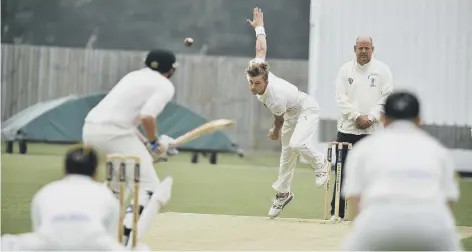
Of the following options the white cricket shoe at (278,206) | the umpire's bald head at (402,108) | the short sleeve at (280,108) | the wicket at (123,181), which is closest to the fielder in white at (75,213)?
the wicket at (123,181)

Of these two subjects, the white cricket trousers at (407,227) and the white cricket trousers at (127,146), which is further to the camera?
the white cricket trousers at (127,146)

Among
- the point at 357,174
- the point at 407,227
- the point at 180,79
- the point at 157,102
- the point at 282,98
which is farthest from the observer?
the point at 180,79

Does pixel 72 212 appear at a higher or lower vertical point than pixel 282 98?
lower

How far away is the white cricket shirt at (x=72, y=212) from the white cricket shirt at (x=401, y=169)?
100cm

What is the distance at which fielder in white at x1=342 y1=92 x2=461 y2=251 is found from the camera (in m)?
3.64

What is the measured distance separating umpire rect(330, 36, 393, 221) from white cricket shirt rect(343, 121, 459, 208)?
362cm

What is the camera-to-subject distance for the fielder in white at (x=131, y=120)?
524cm

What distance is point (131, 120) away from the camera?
5301 mm

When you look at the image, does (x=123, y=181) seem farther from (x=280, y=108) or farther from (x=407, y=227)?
(x=280, y=108)

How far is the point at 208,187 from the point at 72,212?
6.23 meters

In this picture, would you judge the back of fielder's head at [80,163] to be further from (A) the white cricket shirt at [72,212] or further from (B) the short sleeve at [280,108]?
(B) the short sleeve at [280,108]

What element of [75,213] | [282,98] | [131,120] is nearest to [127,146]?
[131,120]

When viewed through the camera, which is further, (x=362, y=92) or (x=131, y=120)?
(x=362, y=92)

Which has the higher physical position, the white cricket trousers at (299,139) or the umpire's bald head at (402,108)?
the umpire's bald head at (402,108)
